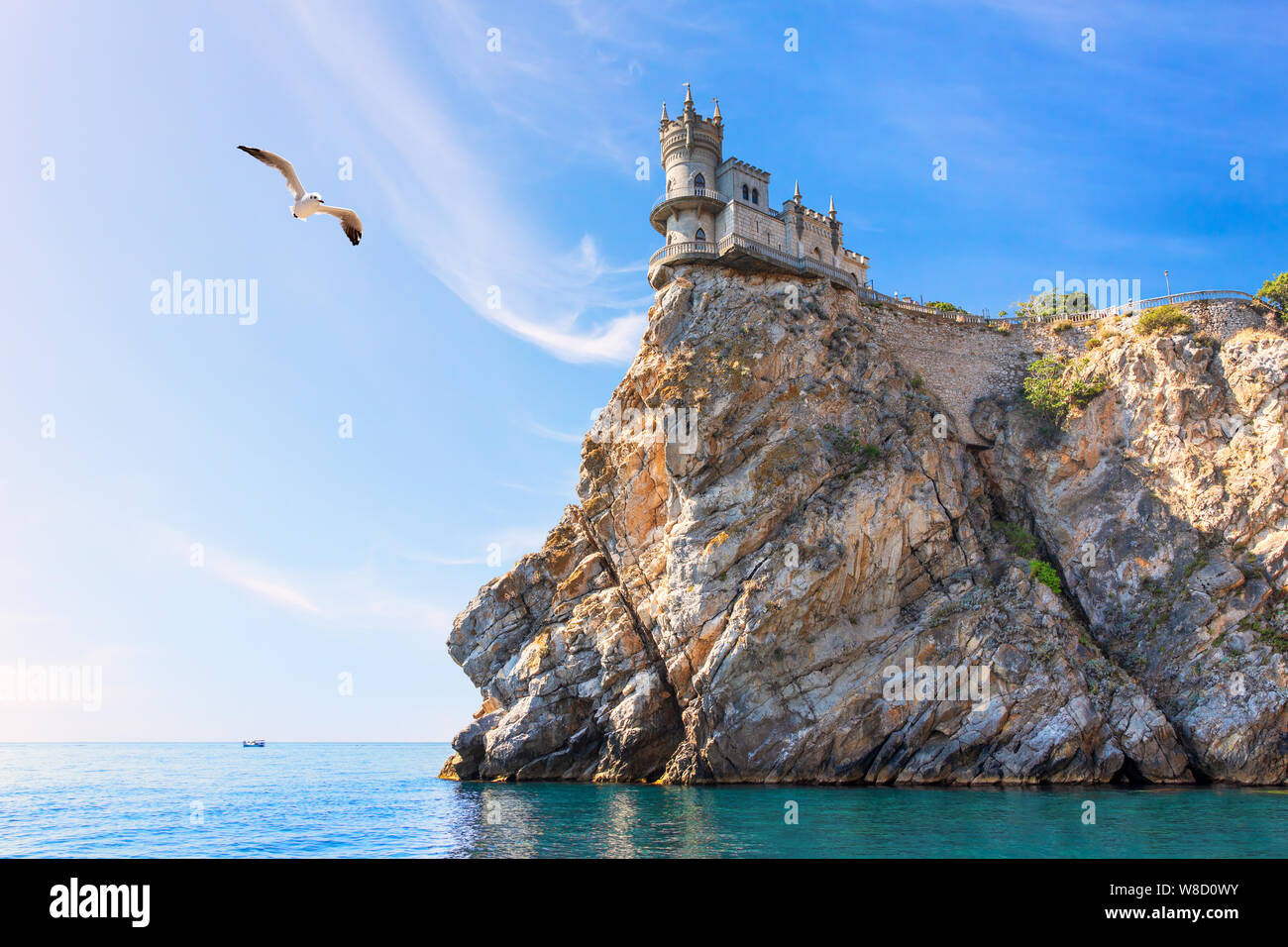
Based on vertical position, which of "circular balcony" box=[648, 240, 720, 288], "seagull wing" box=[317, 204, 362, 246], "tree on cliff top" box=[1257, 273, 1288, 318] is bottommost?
"seagull wing" box=[317, 204, 362, 246]

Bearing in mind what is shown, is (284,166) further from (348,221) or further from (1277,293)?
(1277,293)

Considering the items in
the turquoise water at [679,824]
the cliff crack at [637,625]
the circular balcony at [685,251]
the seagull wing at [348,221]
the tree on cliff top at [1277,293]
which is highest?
the circular balcony at [685,251]

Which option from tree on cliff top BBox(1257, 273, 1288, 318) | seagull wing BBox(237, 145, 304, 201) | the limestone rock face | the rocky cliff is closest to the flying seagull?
seagull wing BBox(237, 145, 304, 201)

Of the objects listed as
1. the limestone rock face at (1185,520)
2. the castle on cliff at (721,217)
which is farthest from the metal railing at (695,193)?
the limestone rock face at (1185,520)

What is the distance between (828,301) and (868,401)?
6039mm

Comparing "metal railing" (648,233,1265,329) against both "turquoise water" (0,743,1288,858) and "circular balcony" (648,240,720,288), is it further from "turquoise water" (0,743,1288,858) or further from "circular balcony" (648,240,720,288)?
"turquoise water" (0,743,1288,858)

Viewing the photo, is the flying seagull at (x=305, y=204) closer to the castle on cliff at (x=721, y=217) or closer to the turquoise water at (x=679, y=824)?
the turquoise water at (x=679, y=824)

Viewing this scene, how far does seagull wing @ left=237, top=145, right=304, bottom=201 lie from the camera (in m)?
12.3

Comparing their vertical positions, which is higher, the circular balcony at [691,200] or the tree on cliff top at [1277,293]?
the circular balcony at [691,200]

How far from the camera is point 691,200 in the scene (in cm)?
4716

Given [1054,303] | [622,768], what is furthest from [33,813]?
[1054,303]

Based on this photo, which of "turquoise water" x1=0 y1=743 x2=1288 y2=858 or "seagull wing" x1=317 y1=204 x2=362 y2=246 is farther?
"turquoise water" x1=0 y1=743 x2=1288 y2=858

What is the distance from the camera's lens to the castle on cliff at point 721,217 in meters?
46.2
